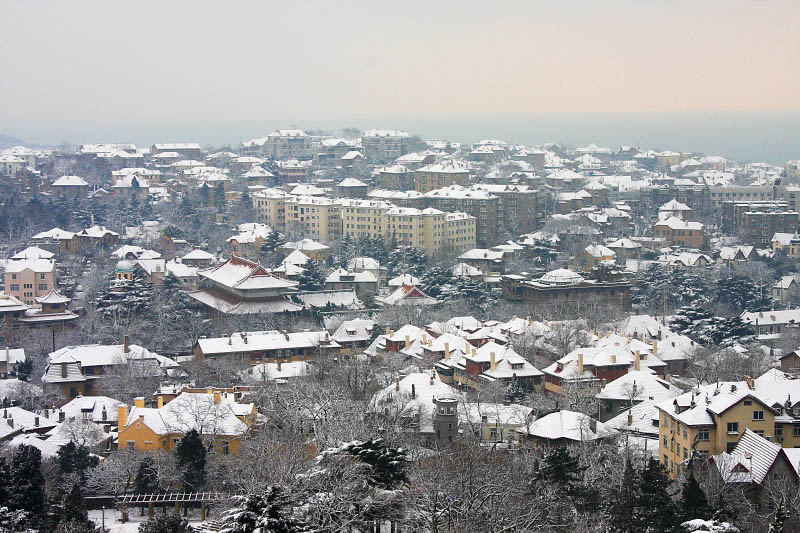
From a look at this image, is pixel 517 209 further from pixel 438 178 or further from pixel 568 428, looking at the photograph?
pixel 568 428

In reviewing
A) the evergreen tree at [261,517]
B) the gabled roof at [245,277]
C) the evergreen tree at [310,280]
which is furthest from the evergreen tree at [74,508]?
the evergreen tree at [310,280]

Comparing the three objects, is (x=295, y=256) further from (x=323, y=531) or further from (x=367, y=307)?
(x=323, y=531)

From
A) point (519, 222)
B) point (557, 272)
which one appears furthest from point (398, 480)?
point (519, 222)

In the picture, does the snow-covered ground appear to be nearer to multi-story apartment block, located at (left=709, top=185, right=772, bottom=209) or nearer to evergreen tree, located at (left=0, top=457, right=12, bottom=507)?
evergreen tree, located at (left=0, top=457, right=12, bottom=507)

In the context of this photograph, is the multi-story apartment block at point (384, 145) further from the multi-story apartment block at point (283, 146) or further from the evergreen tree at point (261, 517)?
the evergreen tree at point (261, 517)

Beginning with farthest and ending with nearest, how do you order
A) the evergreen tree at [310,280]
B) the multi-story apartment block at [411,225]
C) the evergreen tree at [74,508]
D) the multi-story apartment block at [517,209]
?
1. the multi-story apartment block at [517,209]
2. the multi-story apartment block at [411,225]
3. the evergreen tree at [310,280]
4. the evergreen tree at [74,508]
